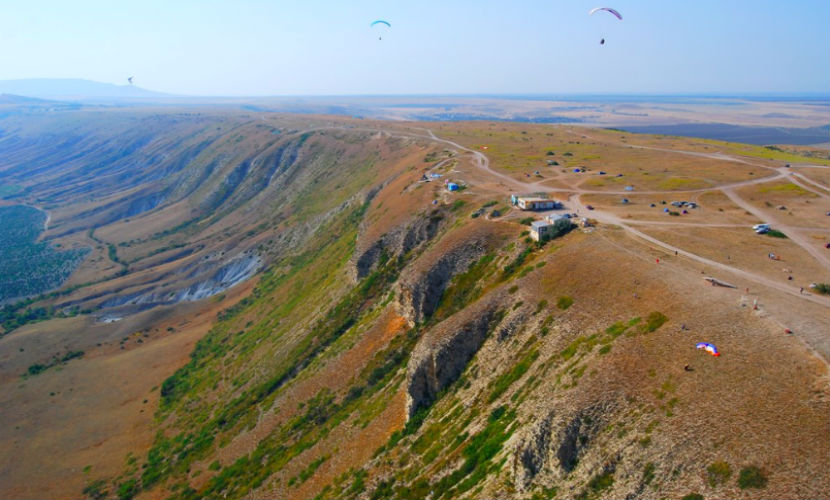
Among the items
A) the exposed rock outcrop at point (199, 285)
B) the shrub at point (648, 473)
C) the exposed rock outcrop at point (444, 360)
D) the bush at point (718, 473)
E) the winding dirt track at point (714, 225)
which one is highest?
the winding dirt track at point (714, 225)

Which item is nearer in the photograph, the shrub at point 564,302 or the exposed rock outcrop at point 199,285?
the shrub at point 564,302

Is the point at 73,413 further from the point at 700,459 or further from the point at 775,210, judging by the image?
the point at 775,210

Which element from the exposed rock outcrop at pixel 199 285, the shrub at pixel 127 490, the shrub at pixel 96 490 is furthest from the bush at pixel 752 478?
the exposed rock outcrop at pixel 199 285

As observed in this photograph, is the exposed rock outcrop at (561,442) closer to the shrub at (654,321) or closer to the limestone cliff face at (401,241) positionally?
the shrub at (654,321)

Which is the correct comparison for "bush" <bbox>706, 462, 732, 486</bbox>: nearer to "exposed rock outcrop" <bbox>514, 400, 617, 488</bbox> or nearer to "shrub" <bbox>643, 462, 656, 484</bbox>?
"shrub" <bbox>643, 462, 656, 484</bbox>

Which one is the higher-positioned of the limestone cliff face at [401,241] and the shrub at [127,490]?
the limestone cliff face at [401,241]

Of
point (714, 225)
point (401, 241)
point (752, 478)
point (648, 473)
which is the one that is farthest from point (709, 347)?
point (401, 241)

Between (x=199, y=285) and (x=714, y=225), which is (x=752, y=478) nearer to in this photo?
(x=714, y=225)
